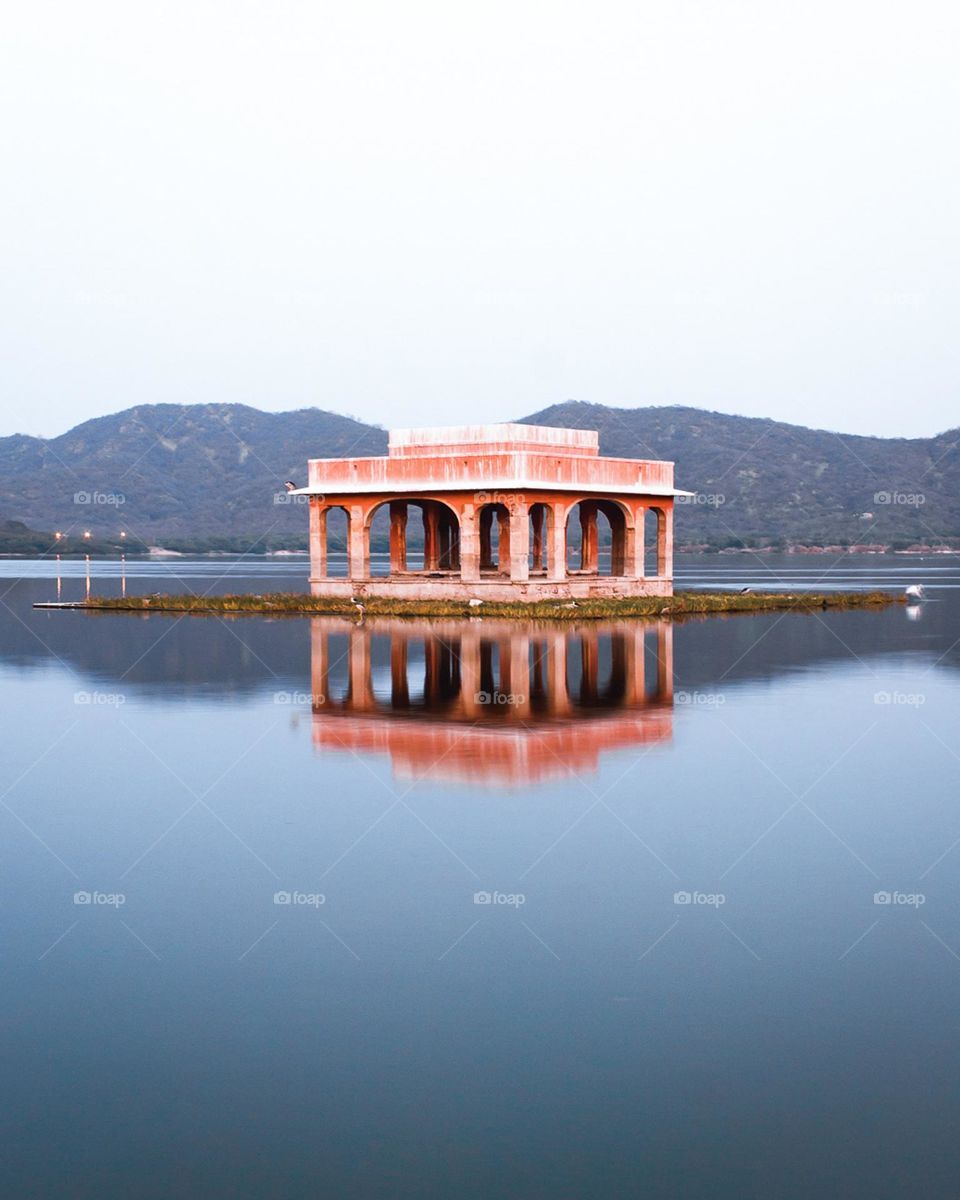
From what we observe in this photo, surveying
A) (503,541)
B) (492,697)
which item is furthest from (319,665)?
(503,541)

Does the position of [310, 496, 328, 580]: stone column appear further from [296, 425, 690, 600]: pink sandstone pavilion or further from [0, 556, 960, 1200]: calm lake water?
[0, 556, 960, 1200]: calm lake water

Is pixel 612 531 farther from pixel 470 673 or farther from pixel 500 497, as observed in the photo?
pixel 470 673

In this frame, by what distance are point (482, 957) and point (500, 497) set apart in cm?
4484

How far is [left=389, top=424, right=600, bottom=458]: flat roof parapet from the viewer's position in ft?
189

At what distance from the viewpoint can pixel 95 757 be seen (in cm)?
2217

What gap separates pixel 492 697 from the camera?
93.4ft

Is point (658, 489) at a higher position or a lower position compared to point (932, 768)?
higher

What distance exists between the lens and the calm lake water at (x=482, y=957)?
878cm

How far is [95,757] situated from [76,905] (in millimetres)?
8711

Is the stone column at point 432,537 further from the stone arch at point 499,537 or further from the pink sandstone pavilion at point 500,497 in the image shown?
the pink sandstone pavilion at point 500,497

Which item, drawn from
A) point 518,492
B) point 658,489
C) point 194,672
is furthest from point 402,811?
point 658,489

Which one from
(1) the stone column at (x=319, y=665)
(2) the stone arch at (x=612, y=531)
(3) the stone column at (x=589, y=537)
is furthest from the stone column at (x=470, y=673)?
(3) the stone column at (x=589, y=537)

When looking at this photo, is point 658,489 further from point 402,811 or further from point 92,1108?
point 92,1108

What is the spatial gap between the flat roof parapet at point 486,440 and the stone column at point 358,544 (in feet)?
9.86
